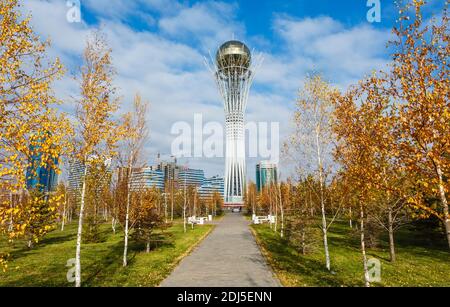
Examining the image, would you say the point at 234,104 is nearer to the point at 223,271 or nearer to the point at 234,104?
the point at 234,104

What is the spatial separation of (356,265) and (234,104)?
2778 inches

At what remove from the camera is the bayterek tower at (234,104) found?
8350 cm

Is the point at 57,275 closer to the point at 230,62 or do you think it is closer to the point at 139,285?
the point at 139,285

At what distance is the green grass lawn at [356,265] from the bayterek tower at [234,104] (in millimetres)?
61833

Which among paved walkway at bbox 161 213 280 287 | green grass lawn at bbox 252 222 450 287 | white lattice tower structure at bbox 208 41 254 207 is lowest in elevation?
green grass lawn at bbox 252 222 450 287

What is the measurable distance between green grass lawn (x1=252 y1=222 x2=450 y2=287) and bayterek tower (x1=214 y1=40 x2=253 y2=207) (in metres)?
61.8

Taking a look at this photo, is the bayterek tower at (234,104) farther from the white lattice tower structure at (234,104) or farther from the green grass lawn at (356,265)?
the green grass lawn at (356,265)

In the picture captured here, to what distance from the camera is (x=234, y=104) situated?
275 feet

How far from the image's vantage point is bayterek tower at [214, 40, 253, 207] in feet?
274

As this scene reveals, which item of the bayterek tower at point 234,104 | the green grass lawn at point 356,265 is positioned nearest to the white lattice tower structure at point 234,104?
the bayterek tower at point 234,104

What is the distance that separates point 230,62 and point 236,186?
37.7m

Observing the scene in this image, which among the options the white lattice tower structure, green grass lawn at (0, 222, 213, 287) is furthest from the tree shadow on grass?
the white lattice tower structure

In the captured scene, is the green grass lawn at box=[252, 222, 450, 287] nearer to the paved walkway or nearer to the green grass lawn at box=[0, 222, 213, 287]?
the paved walkway

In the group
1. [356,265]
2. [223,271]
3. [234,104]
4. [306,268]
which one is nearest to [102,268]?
[223,271]
